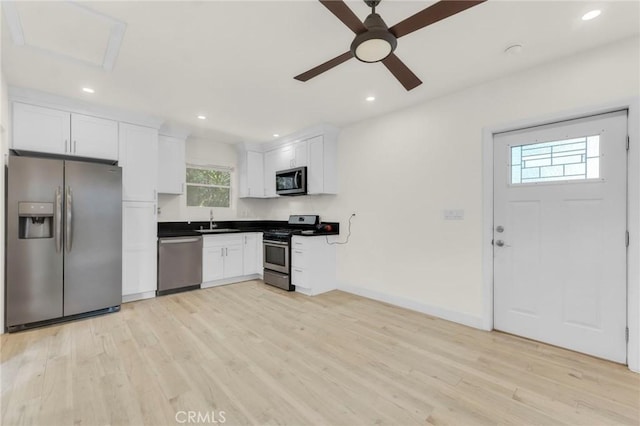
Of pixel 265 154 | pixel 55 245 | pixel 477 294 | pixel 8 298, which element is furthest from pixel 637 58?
pixel 8 298

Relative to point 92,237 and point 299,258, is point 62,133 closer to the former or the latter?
point 92,237

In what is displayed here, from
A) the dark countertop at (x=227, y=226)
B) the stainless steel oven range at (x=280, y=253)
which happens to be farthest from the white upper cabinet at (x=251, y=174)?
the stainless steel oven range at (x=280, y=253)

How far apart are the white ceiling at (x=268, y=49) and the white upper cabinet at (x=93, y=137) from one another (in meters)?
0.29

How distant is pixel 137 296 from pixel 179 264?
65cm

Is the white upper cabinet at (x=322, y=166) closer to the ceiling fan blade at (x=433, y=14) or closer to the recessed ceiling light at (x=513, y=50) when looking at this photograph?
the recessed ceiling light at (x=513, y=50)

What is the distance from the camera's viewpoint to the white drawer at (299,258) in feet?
13.7

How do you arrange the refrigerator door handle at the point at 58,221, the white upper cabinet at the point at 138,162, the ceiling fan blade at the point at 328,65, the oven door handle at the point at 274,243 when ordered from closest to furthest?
the ceiling fan blade at the point at 328,65, the refrigerator door handle at the point at 58,221, the white upper cabinet at the point at 138,162, the oven door handle at the point at 274,243

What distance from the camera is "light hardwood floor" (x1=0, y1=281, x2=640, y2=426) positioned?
169 cm

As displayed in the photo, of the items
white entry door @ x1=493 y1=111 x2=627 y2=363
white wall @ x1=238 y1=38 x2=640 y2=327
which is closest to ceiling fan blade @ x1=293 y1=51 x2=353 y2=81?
white wall @ x1=238 y1=38 x2=640 y2=327

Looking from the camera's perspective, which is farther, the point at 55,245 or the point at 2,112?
the point at 55,245

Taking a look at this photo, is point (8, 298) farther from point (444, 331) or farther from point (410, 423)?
point (444, 331)

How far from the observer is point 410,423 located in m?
1.62

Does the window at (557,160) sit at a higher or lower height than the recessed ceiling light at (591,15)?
lower

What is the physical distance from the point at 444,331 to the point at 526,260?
107 centimetres
